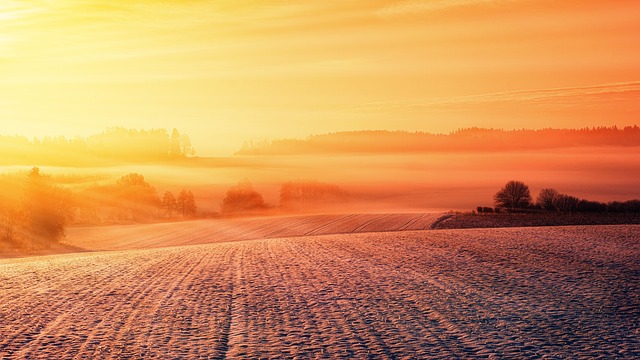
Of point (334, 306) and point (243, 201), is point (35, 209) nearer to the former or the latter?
point (243, 201)

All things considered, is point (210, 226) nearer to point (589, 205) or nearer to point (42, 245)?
point (42, 245)

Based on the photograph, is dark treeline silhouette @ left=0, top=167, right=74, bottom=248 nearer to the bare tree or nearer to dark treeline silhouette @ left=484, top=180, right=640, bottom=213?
the bare tree

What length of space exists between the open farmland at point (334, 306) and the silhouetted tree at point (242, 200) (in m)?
70.1

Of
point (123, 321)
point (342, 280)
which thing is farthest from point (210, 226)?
point (123, 321)

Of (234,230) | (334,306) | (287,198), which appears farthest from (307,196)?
(334,306)

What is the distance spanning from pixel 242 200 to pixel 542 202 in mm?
49127

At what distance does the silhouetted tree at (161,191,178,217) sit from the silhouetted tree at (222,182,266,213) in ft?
23.4

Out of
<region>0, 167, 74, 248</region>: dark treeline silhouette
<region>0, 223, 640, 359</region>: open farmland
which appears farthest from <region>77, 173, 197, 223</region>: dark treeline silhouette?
<region>0, 223, 640, 359</region>: open farmland

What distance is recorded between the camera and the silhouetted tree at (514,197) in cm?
6531

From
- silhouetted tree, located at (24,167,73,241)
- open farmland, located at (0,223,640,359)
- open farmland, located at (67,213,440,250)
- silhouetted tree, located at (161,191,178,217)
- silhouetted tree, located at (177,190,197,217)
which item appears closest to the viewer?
open farmland, located at (0,223,640,359)

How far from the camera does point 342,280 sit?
2116cm

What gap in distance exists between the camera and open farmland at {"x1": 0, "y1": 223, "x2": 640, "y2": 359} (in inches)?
501

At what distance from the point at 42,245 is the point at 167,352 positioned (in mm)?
49282

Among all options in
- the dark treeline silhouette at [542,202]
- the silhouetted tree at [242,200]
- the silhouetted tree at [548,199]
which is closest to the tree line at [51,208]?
the silhouetted tree at [242,200]
